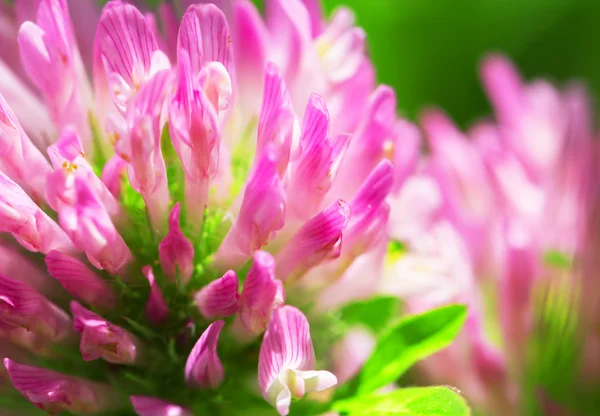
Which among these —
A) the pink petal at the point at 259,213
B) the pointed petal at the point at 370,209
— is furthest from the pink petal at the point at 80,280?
the pointed petal at the point at 370,209

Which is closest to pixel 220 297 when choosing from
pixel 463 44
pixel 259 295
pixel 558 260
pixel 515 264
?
pixel 259 295

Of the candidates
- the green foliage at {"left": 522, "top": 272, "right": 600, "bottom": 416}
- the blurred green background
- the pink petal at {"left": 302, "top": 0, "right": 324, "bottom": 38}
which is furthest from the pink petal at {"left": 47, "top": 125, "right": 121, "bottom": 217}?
the blurred green background

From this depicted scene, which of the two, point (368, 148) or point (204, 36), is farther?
point (368, 148)

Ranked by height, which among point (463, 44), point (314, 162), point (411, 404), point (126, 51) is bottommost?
point (411, 404)

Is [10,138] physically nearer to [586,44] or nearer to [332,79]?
[332,79]

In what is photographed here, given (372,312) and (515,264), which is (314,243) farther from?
(515,264)

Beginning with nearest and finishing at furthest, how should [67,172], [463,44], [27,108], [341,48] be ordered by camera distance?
1. [67,172]
2. [27,108]
3. [341,48]
4. [463,44]
